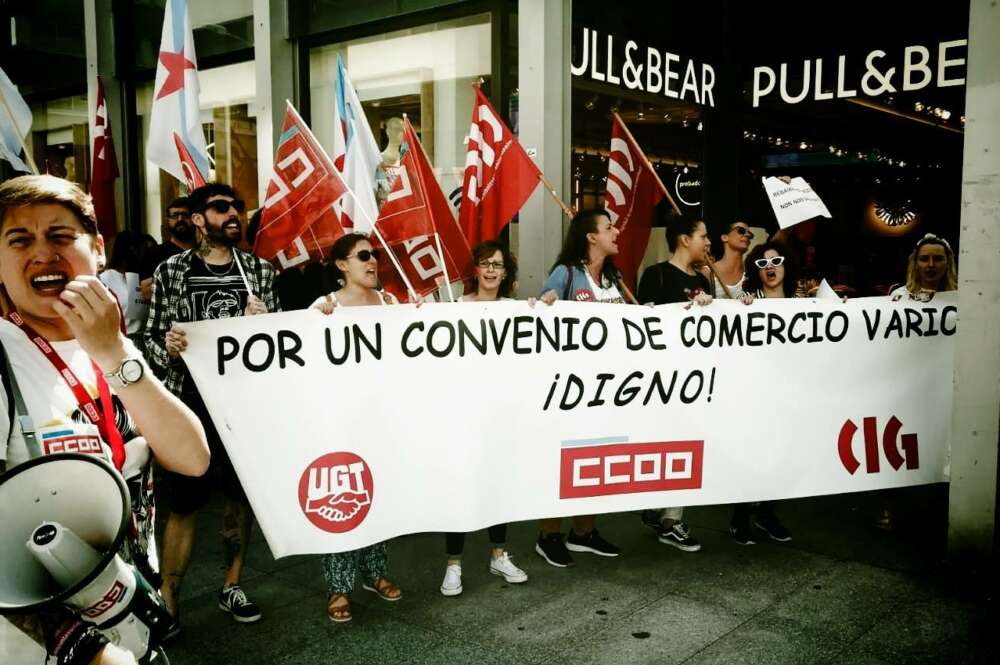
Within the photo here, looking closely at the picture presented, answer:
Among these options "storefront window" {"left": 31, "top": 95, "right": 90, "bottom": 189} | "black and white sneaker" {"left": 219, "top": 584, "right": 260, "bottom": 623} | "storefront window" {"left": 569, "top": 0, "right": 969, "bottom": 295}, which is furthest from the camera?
"storefront window" {"left": 31, "top": 95, "right": 90, "bottom": 189}

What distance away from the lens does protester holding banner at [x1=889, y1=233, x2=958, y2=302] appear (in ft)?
17.6

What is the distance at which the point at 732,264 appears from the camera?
5.79 m

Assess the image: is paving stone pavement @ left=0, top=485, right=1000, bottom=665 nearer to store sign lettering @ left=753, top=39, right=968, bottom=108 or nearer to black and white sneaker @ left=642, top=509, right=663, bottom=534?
black and white sneaker @ left=642, top=509, right=663, bottom=534

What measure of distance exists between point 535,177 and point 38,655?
14.9ft

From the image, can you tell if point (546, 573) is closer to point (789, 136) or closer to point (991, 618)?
point (991, 618)

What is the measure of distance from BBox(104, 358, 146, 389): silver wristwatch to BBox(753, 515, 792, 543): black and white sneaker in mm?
4385

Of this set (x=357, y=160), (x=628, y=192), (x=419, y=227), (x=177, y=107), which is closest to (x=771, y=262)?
(x=628, y=192)

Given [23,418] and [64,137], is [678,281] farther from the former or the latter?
[64,137]

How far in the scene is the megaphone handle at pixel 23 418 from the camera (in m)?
1.81

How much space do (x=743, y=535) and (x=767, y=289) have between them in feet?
4.96

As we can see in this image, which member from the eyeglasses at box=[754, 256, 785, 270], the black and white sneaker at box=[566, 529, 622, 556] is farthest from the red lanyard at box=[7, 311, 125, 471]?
the eyeglasses at box=[754, 256, 785, 270]

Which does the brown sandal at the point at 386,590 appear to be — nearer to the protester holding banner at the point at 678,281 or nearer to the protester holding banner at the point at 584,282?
the protester holding banner at the point at 584,282

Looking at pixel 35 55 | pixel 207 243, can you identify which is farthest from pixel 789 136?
pixel 35 55

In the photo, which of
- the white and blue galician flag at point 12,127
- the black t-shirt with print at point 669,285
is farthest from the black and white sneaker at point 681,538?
the white and blue galician flag at point 12,127
